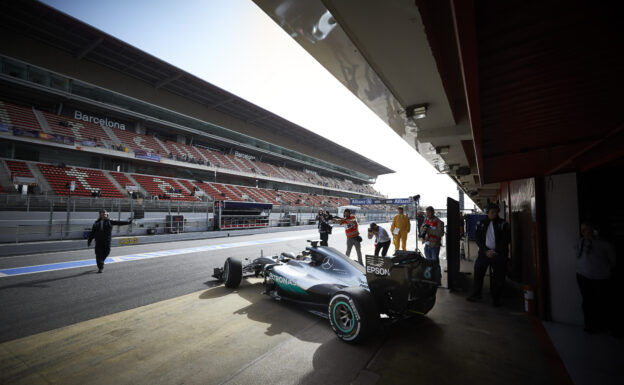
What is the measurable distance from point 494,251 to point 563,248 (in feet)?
3.01

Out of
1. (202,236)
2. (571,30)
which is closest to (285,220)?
(202,236)

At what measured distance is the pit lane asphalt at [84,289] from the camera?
12.1ft

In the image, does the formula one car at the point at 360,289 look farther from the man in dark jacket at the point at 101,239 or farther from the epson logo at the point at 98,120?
the epson logo at the point at 98,120

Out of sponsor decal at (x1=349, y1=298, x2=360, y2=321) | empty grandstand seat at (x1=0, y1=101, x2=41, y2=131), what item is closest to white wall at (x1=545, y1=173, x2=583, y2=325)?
sponsor decal at (x1=349, y1=298, x2=360, y2=321)

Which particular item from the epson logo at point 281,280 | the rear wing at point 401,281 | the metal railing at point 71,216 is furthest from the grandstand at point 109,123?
the rear wing at point 401,281

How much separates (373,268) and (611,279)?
9.48ft

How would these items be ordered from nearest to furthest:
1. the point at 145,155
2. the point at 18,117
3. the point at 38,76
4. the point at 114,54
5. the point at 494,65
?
the point at 494,65 < the point at 18,117 < the point at 38,76 < the point at 114,54 < the point at 145,155

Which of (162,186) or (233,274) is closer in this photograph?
(233,274)

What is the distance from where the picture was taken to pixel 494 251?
453cm

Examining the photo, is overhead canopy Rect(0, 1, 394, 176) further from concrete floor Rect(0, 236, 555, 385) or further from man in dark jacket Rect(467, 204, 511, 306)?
man in dark jacket Rect(467, 204, 511, 306)

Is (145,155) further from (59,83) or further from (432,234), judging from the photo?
(432,234)

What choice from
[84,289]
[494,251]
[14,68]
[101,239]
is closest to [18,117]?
[14,68]

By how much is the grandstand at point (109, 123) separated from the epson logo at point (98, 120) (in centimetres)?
9

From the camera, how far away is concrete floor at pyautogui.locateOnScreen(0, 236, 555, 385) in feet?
7.94
